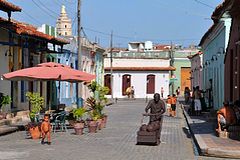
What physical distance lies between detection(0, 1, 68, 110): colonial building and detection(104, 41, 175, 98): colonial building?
33.0 m

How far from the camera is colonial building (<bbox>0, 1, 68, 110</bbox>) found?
74.4ft

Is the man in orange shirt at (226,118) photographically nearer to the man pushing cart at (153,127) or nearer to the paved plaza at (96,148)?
the paved plaza at (96,148)

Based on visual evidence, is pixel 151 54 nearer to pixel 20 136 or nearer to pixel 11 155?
pixel 20 136

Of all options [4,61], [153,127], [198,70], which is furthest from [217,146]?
[198,70]

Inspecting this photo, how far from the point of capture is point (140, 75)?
63.2m

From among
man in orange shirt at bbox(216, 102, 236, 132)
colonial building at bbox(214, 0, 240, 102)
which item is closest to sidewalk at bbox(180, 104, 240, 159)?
man in orange shirt at bbox(216, 102, 236, 132)

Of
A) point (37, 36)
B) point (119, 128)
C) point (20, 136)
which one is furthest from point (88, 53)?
point (20, 136)

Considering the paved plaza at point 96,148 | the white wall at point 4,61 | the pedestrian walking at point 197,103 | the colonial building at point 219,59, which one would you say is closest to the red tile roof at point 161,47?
the colonial building at point 219,59

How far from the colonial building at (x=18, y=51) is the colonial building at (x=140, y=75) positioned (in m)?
33.0

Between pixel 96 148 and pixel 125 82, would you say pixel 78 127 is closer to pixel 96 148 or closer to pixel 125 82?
pixel 96 148

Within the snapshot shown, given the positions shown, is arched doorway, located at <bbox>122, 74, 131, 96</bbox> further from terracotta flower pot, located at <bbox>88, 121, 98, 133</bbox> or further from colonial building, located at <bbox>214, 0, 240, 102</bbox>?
terracotta flower pot, located at <bbox>88, 121, 98, 133</bbox>

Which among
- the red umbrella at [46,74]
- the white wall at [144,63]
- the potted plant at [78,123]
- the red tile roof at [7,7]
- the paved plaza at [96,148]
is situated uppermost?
the white wall at [144,63]

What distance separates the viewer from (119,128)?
845 inches

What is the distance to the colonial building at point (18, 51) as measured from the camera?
2269 centimetres
